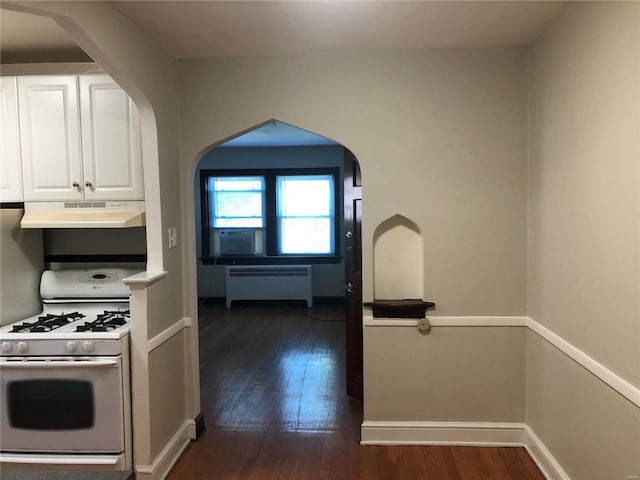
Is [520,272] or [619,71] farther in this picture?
[520,272]

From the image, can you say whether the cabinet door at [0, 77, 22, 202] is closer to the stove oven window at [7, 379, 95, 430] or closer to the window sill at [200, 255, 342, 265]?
the stove oven window at [7, 379, 95, 430]

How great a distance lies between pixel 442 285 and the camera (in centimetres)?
295

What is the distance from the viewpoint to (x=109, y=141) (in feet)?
9.20

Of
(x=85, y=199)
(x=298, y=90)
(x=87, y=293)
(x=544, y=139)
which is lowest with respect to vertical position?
(x=87, y=293)

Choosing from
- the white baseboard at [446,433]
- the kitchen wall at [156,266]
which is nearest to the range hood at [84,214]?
the kitchen wall at [156,266]

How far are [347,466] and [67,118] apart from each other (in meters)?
2.60

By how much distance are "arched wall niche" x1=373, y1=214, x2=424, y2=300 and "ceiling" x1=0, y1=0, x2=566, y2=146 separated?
1102 millimetres

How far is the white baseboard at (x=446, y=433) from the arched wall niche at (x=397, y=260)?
81 centimetres

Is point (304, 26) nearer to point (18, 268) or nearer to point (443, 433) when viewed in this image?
point (18, 268)

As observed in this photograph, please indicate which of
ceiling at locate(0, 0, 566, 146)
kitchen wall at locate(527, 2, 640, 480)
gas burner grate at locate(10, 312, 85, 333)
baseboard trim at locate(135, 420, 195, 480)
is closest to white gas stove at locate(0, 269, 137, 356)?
gas burner grate at locate(10, 312, 85, 333)

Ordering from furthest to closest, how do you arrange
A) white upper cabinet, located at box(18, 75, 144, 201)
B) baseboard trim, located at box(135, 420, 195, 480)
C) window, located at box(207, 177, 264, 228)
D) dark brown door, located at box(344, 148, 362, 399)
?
window, located at box(207, 177, 264, 228), dark brown door, located at box(344, 148, 362, 399), white upper cabinet, located at box(18, 75, 144, 201), baseboard trim, located at box(135, 420, 195, 480)

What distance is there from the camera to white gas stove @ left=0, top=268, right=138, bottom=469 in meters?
2.43

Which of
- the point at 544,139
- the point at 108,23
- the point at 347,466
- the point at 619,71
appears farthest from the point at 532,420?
the point at 108,23

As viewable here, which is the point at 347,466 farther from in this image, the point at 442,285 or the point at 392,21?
the point at 392,21
